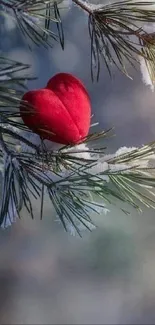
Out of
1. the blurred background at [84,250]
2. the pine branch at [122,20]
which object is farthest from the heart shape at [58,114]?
the blurred background at [84,250]

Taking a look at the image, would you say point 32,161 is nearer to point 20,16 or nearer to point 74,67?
point 20,16

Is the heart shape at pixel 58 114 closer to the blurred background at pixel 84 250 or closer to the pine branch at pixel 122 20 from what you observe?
the pine branch at pixel 122 20

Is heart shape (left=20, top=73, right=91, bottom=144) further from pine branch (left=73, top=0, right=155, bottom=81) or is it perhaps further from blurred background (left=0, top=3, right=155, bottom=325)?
blurred background (left=0, top=3, right=155, bottom=325)

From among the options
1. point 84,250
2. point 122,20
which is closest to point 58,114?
point 122,20

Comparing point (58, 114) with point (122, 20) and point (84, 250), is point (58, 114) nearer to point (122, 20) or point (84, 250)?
point (122, 20)

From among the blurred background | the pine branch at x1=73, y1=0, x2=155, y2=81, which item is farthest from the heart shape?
the blurred background

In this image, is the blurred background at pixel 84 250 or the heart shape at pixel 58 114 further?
the blurred background at pixel 84 250
